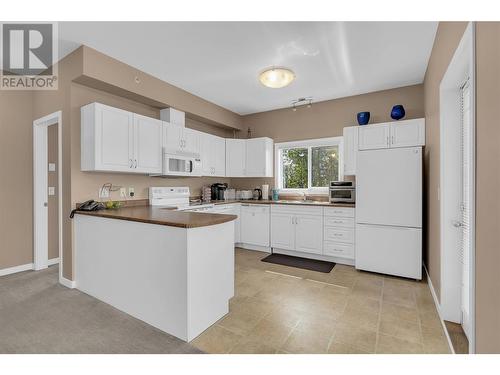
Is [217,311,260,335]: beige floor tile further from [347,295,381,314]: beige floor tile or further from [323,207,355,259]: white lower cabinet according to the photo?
[323,207,355,259]: white lower cabinet

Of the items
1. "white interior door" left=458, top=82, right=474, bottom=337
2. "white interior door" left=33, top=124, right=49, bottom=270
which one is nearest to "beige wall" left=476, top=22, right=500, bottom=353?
"white interior door" left=458, top=82, right=474, bottom=337

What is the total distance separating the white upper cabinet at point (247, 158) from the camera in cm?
482

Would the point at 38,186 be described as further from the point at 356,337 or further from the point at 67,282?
→ the point at 356,337

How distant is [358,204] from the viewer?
340 cm

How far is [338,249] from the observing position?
12.1ft

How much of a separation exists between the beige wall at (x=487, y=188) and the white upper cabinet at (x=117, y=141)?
3173mm

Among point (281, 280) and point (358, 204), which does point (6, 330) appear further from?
point (358, 204)

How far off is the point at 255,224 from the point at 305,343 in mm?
2645

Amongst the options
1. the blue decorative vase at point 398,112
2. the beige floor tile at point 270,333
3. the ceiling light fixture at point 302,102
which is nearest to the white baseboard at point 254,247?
the beige floor tile at point 270,333

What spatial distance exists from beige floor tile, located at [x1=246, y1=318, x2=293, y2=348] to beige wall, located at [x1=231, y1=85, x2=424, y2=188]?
321cm

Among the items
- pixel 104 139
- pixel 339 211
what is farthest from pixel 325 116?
pixel 104 139

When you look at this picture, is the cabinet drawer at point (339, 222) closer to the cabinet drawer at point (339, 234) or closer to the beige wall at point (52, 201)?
the cabinet drawer at point (339, 234)

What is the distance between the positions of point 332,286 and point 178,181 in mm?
2887
